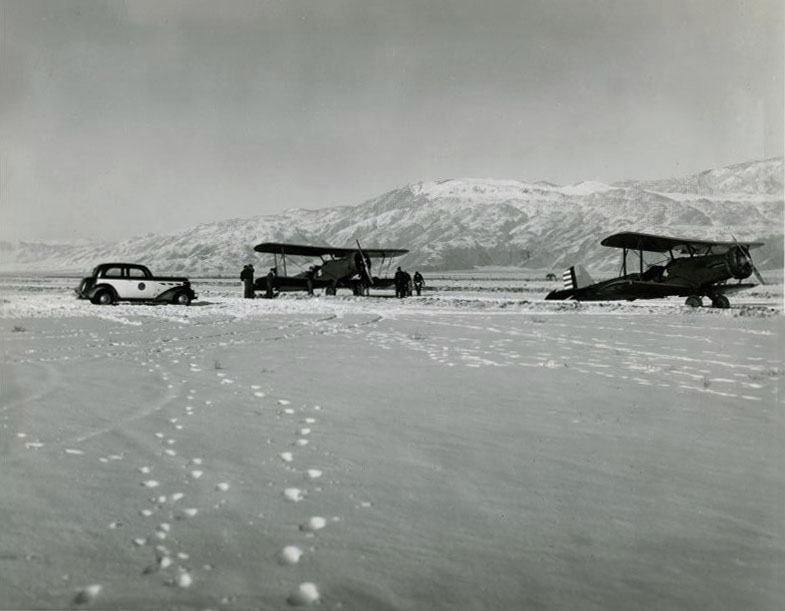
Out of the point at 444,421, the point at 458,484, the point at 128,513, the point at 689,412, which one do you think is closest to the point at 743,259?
the point at 689,412

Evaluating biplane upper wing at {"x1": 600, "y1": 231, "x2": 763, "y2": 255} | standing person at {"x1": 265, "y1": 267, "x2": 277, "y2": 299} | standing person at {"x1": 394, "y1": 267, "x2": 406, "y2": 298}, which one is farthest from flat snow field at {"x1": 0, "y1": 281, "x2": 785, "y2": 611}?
standing person at {"x1": 265, "y1": 267, "x2": 277, "y2": 299}

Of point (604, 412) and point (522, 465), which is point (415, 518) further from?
point (604, 412)

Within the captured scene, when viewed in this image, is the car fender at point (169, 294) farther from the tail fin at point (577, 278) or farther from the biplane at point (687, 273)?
the biplane at point (687, 273)

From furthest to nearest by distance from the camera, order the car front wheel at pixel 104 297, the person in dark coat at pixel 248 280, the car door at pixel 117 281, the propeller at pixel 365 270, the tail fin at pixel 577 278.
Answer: the propeller at pixel 365 270
the person in dark coat at pixel 248 280
the tail fin at pixel 577 278
the car door at pixel 117 281
the car front wheel at pixel 104 297

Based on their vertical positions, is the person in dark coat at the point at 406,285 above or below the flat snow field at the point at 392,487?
above

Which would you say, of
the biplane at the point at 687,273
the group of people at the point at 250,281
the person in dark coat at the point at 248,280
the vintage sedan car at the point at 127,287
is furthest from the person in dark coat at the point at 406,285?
the vintage sedan car at the point at 127,287

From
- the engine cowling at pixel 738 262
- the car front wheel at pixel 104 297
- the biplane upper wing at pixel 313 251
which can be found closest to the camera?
the engine cowling at pixel 738 262

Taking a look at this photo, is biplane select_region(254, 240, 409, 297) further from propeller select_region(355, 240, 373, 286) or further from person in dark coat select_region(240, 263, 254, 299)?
person in dark coat select_region(240, 263, 254, 299)

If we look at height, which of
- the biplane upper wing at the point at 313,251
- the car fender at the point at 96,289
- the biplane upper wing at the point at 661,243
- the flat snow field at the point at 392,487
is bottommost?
the flat snow field at the point at 392,487
